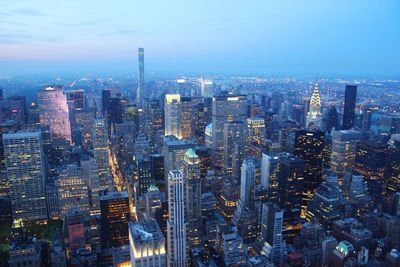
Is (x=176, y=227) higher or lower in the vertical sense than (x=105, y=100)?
lower

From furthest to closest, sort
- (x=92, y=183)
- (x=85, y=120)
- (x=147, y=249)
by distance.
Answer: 1. (x=85, y=120)
2. (x=92, y=183)
3. (x=147, y=249)

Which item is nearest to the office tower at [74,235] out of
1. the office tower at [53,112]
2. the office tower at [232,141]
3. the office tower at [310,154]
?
the office tower at [232,141]

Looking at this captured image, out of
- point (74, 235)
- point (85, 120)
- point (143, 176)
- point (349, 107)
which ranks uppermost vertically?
point (349, 107)

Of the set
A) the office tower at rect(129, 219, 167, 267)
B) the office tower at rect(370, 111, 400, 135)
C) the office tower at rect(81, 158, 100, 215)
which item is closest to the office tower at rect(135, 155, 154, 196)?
the office tower at rect(81, 158, 100, 215)

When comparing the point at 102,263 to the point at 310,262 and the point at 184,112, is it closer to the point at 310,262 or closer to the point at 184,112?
the point at 310,262

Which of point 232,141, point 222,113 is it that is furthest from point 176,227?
point 222,113

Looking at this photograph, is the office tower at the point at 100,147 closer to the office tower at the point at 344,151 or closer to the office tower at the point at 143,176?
the office tower at the point at 143,176

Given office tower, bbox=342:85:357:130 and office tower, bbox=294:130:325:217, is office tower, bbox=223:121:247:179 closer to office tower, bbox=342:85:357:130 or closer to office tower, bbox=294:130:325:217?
office tower, bbox=294:130:325:217

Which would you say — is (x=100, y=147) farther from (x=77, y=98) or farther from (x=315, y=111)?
(x=315, y=111)
